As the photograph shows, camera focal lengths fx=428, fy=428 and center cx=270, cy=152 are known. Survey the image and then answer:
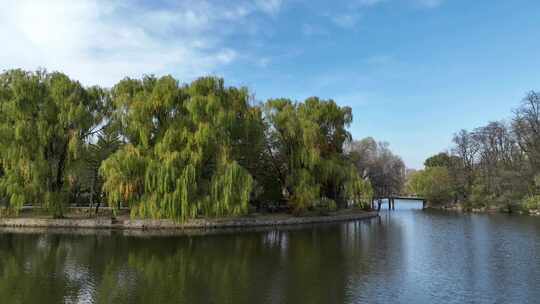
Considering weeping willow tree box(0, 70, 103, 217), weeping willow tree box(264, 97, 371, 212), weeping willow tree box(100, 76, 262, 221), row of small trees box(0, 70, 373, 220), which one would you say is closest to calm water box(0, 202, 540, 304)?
weeping willow tree box(100, 76, 262, 221)

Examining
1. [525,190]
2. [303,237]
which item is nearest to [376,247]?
[303,237]

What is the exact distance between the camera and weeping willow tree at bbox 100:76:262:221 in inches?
984

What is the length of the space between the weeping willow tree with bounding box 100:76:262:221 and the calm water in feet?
7.75

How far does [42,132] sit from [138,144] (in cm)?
591

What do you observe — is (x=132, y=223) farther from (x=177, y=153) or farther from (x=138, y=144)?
(x=177, y=153)

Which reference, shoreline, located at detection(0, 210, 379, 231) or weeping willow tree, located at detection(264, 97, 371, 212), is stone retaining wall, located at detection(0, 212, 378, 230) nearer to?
shoreline, located at detection(0, 210, 379, 231)

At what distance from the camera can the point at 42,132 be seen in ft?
88.0

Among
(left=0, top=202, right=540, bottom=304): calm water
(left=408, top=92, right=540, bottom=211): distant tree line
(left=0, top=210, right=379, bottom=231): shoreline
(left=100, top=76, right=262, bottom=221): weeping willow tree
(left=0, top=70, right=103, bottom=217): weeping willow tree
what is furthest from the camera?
(left=408, top=92, right=540, bottom=211): distant tree line

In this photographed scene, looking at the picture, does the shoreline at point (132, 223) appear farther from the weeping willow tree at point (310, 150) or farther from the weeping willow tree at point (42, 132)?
the weeping willow tree at point (310, 150)

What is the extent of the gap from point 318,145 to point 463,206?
26.1 metres

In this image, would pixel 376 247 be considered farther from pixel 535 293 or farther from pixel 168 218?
pixel 168 218

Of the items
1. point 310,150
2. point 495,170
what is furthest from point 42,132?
point 495,170

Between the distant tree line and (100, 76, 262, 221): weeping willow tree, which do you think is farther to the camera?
the distant tree line

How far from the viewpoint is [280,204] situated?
37.2 m
